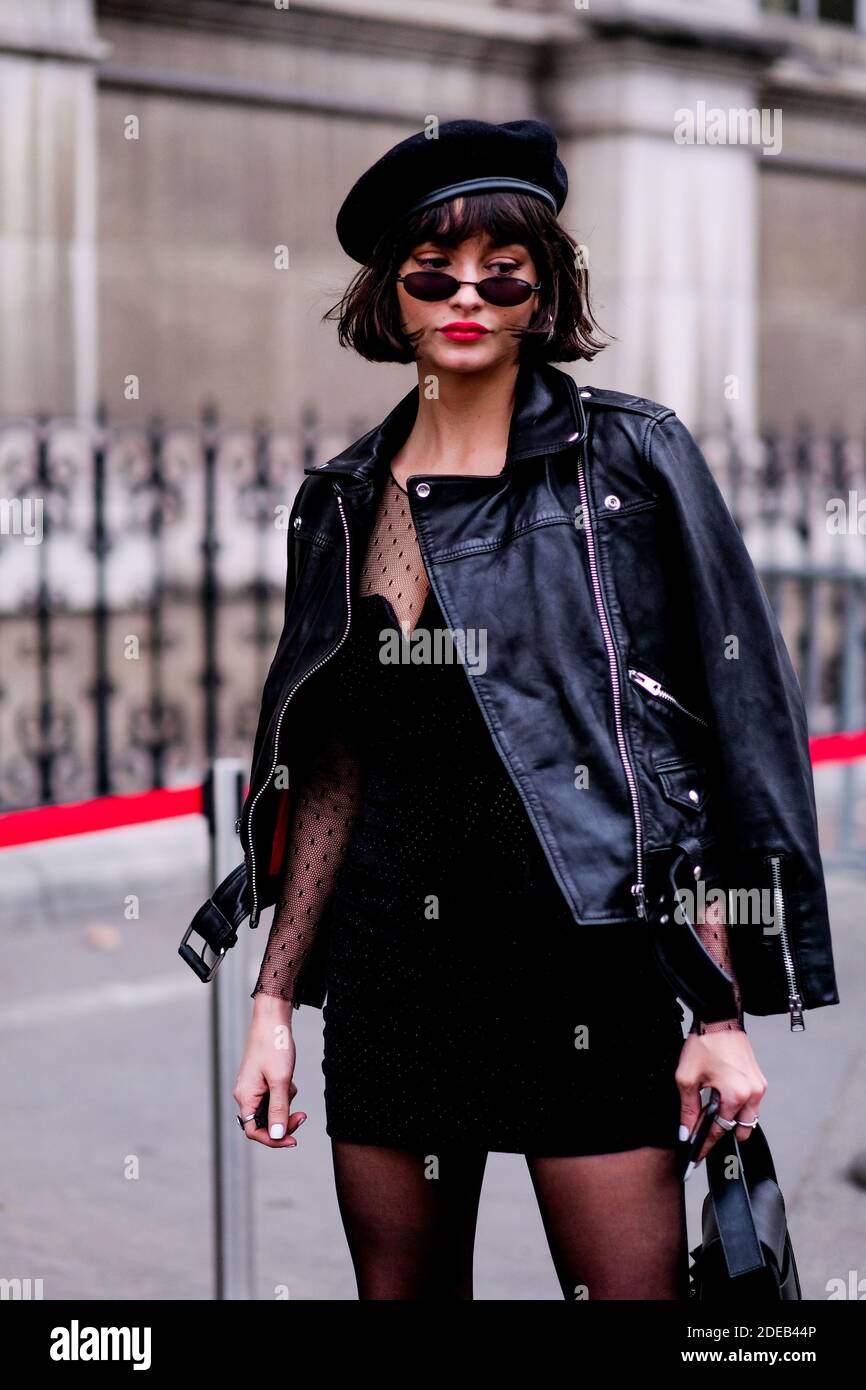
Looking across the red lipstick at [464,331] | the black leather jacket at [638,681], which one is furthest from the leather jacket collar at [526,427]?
the red lipstick at [464,331]

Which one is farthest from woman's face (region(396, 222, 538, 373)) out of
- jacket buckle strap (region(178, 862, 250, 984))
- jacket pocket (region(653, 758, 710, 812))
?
jacket buckle strap (region(178, 862, 250, 984))

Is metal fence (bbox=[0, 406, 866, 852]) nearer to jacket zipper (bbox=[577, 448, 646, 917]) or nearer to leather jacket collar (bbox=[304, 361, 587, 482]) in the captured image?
leather jacket collar (bbox=[304, 361, 587, 482])

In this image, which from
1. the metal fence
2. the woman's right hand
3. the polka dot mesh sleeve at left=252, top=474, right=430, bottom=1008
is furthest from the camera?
the metal fence

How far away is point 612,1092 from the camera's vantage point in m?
2.53

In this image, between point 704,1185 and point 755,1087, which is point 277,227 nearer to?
point 704,1185

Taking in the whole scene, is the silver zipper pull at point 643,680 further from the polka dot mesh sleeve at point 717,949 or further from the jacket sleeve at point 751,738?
the polka dot mesh sleeve at point 717,949

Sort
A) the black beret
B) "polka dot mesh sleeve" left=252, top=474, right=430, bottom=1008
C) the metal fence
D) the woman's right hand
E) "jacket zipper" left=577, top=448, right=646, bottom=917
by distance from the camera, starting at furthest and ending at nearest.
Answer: the metal fence < the woman's right hand < "polka dot mesh sleeve" left=252, top=474, right=430, bottom=1008 < the black beret < "jacket zipper" left=577, top=448, right=646, bottom=917

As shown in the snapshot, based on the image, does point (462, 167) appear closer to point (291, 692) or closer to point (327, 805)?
point (291, 692)

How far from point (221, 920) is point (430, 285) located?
94cm

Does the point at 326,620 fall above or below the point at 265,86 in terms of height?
below

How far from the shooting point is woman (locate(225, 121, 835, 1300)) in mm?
2506

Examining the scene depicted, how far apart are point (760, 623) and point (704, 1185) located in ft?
9.92

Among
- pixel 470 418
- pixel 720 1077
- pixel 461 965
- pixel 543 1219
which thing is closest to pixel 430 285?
pixel 470 418
